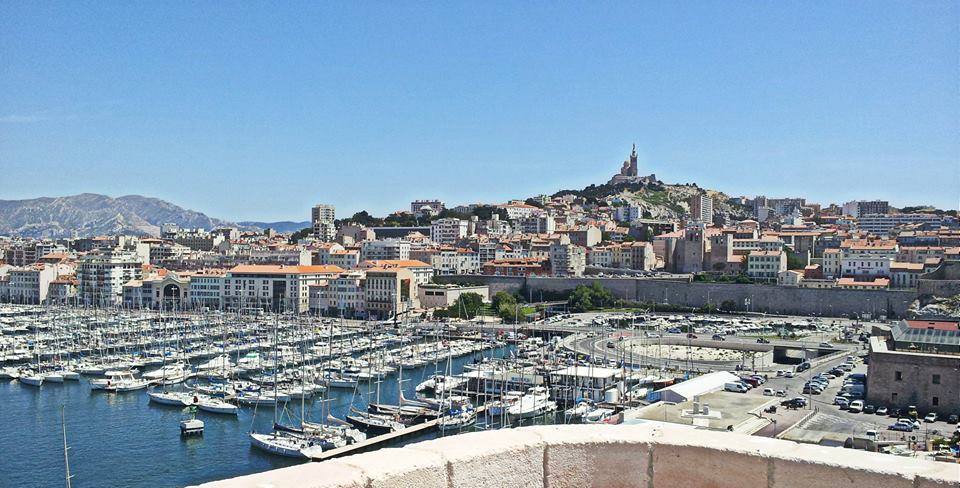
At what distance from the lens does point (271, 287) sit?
139 ft

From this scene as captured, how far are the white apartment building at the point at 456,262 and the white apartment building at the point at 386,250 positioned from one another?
2.12m

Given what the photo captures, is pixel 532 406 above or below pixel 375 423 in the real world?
above

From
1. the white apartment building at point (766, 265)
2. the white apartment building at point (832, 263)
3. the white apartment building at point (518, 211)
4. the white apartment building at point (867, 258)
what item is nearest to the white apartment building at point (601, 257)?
the white apartment building at point (766, 265)

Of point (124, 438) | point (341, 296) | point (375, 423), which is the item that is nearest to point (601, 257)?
point (341, 296)

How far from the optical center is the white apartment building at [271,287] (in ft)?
137

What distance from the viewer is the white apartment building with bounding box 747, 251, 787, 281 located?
1660 inches

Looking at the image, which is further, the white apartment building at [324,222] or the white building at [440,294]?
the white apartment building at [324,222]

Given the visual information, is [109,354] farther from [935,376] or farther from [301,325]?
[935,376]

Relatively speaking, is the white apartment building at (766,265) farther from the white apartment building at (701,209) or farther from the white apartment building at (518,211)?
the white apartment building at (701,209)

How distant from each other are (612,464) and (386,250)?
49420 mm

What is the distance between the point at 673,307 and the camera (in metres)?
39.3

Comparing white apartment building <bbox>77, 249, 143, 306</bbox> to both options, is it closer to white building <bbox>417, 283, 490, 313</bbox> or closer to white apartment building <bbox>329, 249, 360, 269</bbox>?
white apartment building <bbox>329, 249, 360, 269</bbox>

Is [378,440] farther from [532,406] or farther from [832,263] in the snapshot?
[832,263]

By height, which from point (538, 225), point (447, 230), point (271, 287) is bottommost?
point (271, 287)
